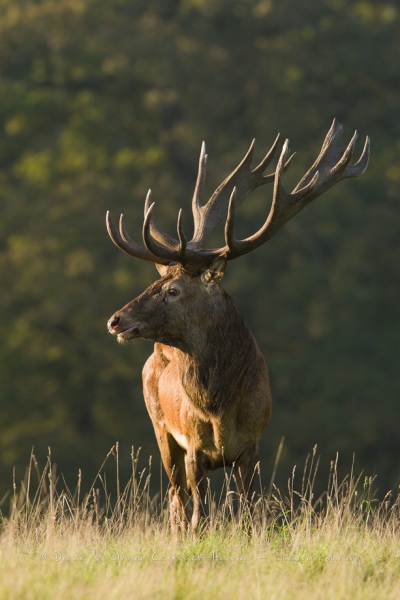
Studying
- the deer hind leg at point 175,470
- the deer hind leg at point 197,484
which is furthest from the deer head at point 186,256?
the deer hind leg at point 175,470

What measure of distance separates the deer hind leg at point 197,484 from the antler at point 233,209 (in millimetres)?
1098

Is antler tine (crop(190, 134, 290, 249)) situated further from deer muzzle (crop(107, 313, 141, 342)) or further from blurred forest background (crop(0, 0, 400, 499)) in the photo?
blurred forest background (crop(0, 0, 400, 499))

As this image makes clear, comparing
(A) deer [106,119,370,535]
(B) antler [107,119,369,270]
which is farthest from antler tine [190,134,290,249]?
(A) deer [106,119,370,535]

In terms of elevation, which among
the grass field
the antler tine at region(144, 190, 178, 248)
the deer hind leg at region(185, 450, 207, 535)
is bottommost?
the grass field

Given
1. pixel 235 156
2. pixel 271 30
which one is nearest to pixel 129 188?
pixel 235 156

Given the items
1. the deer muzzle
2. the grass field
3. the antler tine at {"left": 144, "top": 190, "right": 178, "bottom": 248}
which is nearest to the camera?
the grass field

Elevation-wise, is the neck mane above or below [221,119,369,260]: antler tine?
below

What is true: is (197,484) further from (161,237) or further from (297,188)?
(297,188)

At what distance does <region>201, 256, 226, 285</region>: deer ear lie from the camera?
25.5ft

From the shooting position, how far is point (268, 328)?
24.9 m

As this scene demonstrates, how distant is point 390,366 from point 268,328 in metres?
2.35

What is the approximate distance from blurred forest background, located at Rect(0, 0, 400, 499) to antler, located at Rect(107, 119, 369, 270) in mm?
14146

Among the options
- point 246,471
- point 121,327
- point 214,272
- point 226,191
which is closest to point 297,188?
point 226,191

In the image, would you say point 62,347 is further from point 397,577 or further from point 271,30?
point 397,577
